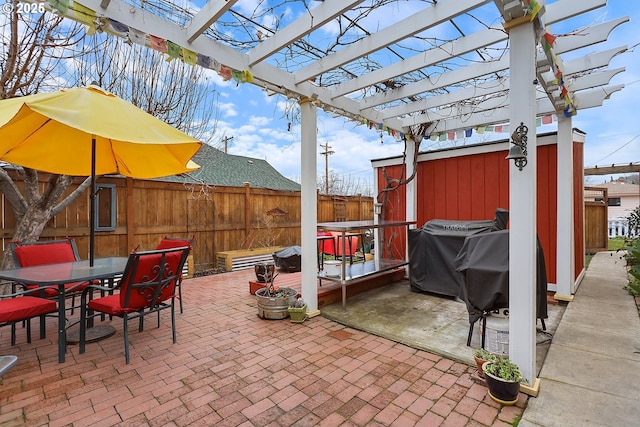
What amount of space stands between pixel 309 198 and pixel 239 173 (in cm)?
808

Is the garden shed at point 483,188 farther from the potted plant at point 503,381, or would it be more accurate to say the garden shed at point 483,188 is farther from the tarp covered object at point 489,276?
the potted plant at point 503,381

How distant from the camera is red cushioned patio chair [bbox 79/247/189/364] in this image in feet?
8.38

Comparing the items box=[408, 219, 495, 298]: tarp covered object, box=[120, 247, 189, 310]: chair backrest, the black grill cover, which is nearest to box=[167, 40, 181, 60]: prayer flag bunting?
box=[120, 247, 189, 310]: chair backrest

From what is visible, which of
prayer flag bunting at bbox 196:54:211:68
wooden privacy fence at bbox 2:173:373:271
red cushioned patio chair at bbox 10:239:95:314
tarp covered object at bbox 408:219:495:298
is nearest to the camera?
prayer flag bunting at bbox 196:54:211:68

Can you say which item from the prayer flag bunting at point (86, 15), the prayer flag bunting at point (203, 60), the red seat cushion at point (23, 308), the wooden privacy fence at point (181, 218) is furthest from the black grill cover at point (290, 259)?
the prayer flag bunting at point (86, 15)

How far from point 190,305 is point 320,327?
77.6 inches

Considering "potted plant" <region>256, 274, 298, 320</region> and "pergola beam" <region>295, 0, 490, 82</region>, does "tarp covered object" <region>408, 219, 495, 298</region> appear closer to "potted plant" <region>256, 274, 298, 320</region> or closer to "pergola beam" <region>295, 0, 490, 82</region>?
"potted plant" <region>256, 274, 298, 320</region>

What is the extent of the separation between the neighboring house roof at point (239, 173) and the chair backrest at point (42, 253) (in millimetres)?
4969

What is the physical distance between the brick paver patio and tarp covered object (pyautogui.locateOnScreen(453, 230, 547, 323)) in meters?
0.58

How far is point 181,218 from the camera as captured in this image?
6242mm

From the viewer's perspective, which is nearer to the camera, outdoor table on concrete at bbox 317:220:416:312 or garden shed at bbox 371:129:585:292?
outdoor table on concrete at bbox 317:220:416:312

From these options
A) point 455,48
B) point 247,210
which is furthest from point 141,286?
point 247,210

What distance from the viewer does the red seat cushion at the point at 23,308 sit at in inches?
94.8

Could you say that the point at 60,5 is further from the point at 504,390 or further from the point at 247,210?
the point at 247,210
